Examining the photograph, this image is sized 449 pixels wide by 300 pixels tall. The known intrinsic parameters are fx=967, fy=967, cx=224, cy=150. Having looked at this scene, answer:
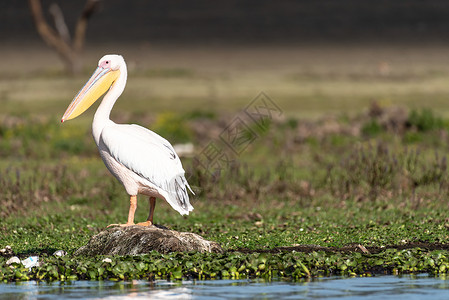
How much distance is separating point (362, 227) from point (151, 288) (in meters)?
4.87

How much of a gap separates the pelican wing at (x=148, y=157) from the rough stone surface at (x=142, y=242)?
1.21ft

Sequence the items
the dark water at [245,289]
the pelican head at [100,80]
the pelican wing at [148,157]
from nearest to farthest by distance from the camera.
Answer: the dark water at [245,289] → the pelican wing at [148,157] → the pelican head at [100,80]

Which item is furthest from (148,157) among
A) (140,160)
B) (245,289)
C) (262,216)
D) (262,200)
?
(262,200)

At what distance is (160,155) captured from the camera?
11.5 m

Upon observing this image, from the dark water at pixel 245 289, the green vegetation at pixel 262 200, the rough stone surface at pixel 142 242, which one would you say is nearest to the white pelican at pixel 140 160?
the rough stone surface at pixel 142 242

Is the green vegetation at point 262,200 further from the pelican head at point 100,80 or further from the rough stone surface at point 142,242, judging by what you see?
the pelican head at point 100,80

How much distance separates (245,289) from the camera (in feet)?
32.5

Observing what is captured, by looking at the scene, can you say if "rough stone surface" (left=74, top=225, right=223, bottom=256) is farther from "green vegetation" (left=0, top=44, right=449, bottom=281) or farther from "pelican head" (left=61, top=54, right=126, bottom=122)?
"pelican head" (left=61, top=54, right=126, bottom=122)

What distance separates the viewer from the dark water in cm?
952

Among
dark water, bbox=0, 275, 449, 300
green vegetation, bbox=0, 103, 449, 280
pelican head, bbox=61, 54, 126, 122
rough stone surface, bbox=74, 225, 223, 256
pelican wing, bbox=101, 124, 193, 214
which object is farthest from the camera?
pelican head, bbox=61, 54, 126, 122

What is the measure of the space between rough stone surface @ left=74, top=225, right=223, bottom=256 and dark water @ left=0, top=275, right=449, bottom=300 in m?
0.91

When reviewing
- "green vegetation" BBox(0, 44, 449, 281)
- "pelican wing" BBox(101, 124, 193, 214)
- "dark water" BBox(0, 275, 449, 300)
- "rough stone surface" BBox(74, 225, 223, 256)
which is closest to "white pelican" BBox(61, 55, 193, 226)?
"pelican wing" BBox(101, 124, 193, 214)

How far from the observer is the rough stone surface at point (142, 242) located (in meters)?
11.3

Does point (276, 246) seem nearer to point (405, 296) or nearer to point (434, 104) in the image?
point (405, 296)
